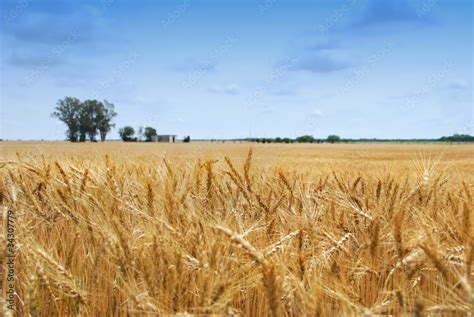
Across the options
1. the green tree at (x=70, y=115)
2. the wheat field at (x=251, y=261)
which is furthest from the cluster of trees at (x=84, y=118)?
the wheat field at (x=251, y=261)

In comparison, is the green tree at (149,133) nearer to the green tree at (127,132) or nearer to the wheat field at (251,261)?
the green tree at (127,132)

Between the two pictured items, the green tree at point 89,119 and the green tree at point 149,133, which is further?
the green tree at point 149,133

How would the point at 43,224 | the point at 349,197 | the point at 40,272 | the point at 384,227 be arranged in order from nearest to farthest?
1. the point at 40,272
2. the point at 384,227
3. the point at 349,197
4. the point at 43,224

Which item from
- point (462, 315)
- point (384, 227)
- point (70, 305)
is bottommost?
point (70, 305)

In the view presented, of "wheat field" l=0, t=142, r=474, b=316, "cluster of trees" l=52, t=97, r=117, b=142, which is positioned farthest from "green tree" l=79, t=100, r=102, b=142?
"wheat field" l=0, t=142, r=474, b=316

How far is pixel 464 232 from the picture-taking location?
59.5 inches

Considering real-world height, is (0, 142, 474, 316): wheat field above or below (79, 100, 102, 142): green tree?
below

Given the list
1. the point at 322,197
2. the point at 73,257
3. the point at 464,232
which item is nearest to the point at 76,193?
the point at 73,257

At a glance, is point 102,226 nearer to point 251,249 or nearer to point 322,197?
point 251,249

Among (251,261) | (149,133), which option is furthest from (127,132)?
(251,261)

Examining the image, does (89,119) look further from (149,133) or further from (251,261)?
(251,261)

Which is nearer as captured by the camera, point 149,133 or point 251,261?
point 251,261

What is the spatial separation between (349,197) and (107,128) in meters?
75.4

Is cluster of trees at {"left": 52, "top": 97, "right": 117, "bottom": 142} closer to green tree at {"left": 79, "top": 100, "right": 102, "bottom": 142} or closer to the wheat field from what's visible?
green tree at {"left": 79, "top": 100, "right": 102, "bottom": 142}
